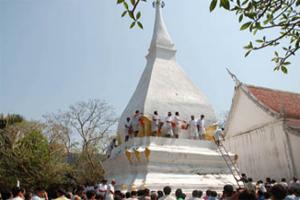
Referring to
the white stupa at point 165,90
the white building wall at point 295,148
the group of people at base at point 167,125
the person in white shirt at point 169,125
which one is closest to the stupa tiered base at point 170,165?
the person in white shirt at point 169,125

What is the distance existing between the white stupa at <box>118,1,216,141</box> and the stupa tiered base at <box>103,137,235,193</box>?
1.55 m

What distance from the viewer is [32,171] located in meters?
21.0

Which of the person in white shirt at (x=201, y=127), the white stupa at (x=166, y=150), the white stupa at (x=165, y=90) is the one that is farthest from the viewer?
the white stupa at (x=165, y=90)

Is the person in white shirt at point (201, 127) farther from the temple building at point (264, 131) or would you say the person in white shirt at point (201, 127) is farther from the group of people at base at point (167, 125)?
the temple building at point (264, 131)

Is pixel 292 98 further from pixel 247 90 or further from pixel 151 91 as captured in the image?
pixel 151 91

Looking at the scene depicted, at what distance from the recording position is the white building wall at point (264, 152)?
639 inches

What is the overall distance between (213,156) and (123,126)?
447 centimetres

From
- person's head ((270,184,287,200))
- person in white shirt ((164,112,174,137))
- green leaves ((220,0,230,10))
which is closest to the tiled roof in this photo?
person in white shirt ((164,112,174,137))

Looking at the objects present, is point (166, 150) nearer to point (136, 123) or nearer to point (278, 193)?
point (136, 123)

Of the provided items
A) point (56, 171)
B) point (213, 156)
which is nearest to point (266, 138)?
point (213, 156)

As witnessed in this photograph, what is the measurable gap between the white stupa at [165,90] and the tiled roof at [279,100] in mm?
4015

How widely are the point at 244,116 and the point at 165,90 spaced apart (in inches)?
254

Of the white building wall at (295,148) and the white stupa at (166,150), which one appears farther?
the white building wall at (295,148)

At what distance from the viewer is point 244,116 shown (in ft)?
64.5
